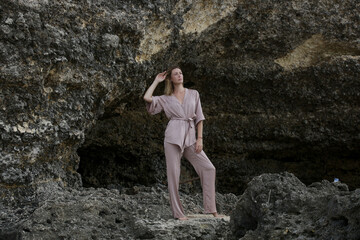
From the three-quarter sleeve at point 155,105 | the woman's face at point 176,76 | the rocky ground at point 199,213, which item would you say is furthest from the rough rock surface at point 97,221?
the woman's face at point 176,76

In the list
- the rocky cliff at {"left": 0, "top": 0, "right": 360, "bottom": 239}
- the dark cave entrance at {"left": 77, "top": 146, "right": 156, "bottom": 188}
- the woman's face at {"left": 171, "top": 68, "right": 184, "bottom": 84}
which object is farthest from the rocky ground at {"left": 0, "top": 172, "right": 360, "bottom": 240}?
the dark cave entrance at {"left": 77, "top": 146, "right": 156, "bottom": 188}

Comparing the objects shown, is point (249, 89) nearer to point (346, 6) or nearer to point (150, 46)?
point (346, 6)

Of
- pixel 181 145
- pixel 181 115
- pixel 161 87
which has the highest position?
pixel 161 87

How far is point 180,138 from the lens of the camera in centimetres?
450

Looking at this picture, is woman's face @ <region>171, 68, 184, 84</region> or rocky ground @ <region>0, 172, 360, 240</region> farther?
woman's face @ <region>171, 68, 184, 84</region>

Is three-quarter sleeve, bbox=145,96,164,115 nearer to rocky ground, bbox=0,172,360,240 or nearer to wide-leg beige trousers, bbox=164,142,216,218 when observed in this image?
wide-leg beige trousers, bbox=164,142,216,218

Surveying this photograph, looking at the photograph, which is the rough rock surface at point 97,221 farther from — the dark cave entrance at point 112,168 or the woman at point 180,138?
the dark cave entrance at point 112,168

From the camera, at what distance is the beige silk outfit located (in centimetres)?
446

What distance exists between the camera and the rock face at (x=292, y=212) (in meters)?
2.70

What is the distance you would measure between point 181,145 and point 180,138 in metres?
0.06

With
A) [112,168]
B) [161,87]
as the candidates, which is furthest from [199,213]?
[112,168]

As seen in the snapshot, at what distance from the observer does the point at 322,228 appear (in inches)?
109

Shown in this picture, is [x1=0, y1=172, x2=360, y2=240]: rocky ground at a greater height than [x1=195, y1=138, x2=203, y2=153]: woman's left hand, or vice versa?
[x1=195, y1=138, x2=203, y2=153]: woman's left hand

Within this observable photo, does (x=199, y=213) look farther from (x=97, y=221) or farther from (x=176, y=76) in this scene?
(x=176, y=76)
